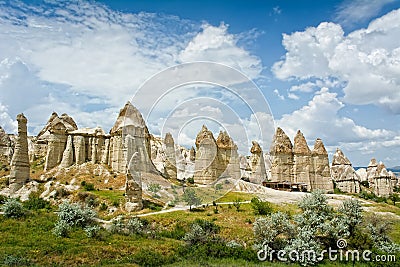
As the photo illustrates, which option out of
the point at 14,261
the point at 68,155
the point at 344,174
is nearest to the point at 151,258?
the point at 14,261

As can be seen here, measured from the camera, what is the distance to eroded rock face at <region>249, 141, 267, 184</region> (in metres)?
62.3

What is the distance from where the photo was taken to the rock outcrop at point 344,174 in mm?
66125

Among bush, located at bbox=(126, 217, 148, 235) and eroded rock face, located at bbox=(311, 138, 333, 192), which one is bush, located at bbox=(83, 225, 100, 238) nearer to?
bush, located at bbox=(126, 217, 148, 235)

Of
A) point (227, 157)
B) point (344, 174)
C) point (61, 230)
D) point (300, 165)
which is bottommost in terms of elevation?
point (61, 230)

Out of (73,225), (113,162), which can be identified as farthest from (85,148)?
(73,225)

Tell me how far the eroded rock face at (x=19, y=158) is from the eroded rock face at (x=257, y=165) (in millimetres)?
36529

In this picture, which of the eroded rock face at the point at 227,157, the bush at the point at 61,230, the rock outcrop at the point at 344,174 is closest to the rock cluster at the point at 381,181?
the rock outcrop at the point at 344,174

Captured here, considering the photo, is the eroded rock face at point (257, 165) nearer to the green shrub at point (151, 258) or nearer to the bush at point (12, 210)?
the bush at point (12, 210)

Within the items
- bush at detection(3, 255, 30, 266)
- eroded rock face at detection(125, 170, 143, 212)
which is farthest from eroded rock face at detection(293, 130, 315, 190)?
bush at detection(3, 255, 30, 266)

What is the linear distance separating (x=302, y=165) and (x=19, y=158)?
4099 cm

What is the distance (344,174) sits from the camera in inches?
2655

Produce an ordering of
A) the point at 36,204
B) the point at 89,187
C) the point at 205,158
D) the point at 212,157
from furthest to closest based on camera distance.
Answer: the point at 212,157
the point at 205,158
the point at 89,187
the point at 36,204

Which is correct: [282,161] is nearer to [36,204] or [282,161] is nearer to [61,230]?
[36,204]

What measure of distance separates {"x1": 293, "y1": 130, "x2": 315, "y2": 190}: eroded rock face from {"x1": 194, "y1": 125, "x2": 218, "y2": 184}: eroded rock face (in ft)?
44.9
